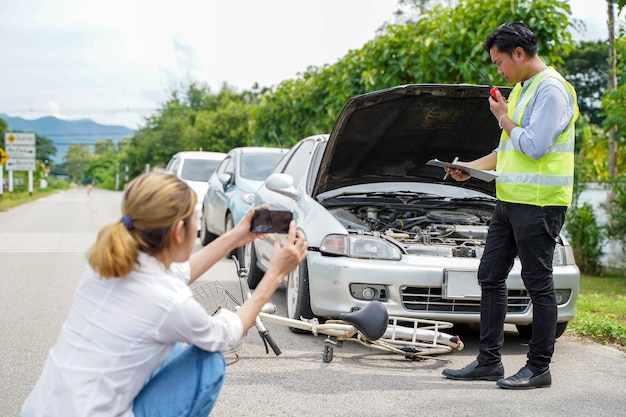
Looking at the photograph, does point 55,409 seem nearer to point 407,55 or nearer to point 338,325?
point 338,325

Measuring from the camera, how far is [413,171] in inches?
282

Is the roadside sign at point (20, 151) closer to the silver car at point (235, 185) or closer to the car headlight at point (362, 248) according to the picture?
the silver car at point (235, 185)

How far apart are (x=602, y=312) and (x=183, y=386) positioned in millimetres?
6191

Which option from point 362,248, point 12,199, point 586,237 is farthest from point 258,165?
point 12,199

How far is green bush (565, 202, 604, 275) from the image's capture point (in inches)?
469

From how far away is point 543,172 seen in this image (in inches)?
189

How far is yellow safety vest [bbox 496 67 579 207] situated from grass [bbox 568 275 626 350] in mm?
2183

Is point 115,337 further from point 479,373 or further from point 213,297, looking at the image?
point 479,373

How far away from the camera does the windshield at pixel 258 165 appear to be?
11.2 metres

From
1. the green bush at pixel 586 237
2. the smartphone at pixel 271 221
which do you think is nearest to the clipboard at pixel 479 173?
the smartphone at pixel 271 221

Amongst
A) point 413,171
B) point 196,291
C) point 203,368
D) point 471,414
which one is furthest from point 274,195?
point 203,368

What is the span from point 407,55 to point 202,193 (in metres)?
4.48

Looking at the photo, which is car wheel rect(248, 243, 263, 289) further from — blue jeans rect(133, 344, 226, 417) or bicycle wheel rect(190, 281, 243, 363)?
blue jeans rect(133, 344, 226, 417)

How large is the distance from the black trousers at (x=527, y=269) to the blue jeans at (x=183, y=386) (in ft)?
8.45
